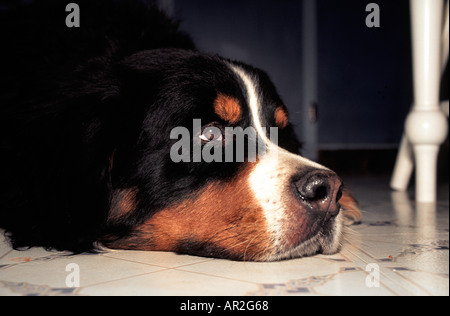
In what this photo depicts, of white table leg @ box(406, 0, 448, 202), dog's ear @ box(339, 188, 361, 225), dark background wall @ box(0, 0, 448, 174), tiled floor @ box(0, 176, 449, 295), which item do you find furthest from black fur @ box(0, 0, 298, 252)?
dark background wall @ box(0, 0, 448, 174)

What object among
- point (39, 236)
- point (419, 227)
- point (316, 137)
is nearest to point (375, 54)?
point (316, 137)

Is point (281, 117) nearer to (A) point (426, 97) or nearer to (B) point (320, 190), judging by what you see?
(B) point (320, 190)

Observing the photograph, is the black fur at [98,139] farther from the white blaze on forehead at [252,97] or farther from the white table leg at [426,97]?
the white table leg at [426,97]

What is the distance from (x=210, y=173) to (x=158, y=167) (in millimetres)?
177

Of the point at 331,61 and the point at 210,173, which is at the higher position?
the point at 331,61

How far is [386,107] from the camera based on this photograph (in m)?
5.21

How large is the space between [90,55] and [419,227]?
1373mm

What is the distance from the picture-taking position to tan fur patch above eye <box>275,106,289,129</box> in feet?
5.32

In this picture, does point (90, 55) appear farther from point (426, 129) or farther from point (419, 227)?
point (426, 129)

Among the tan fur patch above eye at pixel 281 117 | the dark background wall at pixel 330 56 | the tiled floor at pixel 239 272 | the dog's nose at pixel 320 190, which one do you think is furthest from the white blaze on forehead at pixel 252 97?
the dark background wall at pixel 330 56

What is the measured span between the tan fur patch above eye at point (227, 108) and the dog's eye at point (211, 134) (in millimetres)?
43

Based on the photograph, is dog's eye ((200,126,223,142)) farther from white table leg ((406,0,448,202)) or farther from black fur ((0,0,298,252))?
white table leg ((406,0,448,202))

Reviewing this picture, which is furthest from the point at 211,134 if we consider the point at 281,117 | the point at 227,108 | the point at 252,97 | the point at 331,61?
the point at 331,61

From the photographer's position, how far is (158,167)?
1410mm
